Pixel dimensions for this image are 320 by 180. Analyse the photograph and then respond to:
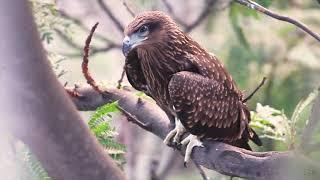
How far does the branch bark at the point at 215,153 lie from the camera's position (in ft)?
2.89

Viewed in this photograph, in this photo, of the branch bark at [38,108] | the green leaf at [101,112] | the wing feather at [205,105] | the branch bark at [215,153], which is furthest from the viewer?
Result: the wing feather at [205,105]

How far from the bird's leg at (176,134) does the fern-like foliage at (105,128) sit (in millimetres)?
133

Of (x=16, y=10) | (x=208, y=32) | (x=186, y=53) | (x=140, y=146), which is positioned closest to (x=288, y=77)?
(x=208, y=32)

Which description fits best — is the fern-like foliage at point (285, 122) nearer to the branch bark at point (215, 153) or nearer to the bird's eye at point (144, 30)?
the branch bark at point (215, 153)

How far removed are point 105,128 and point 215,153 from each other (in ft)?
0.70

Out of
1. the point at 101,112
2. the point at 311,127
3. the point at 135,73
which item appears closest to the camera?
the point at 311,127

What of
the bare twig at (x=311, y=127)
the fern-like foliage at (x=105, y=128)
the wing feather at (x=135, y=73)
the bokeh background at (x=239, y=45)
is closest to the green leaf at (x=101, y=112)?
the fern-like foliage at (x=105, y=128)

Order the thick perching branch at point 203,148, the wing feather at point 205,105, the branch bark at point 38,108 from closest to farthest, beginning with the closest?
the branch bark at point 38,108
the thick perching branch at point 203,148
the wing feather at point 205,105

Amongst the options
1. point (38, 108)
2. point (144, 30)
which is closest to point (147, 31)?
point (144, 30)

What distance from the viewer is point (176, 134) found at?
4.73 ft

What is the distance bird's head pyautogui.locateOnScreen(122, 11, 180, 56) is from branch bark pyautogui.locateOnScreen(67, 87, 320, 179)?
0.11 m

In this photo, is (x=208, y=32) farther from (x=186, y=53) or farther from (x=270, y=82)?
(x=186, y=53)

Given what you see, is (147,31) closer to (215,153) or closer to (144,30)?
(144,30)

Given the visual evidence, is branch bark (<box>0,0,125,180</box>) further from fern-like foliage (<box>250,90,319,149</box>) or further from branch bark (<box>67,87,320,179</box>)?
fern-like foliage (<box>250,90,319,149</box>)
